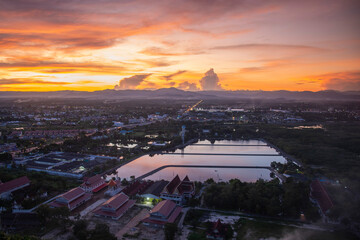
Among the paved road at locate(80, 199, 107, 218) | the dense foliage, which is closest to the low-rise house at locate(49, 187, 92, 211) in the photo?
the paved road at locate(80, 199, 107, 218)

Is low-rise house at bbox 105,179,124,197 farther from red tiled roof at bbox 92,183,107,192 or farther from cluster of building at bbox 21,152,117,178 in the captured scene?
cluster of building at bbox 21,152,117,178

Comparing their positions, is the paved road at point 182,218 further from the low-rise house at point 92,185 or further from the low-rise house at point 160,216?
the low-rise house at point 92,185

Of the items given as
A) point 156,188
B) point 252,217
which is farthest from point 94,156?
point 252,217

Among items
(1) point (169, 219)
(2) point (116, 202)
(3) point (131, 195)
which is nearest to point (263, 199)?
(1) point (169, 219)

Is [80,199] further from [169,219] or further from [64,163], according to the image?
[64,163]

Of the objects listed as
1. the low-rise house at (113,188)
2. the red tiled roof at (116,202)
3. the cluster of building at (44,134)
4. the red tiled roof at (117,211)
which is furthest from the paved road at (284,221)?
the cluster of building at (44,134)

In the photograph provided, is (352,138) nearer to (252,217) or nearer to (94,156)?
(252,217)
